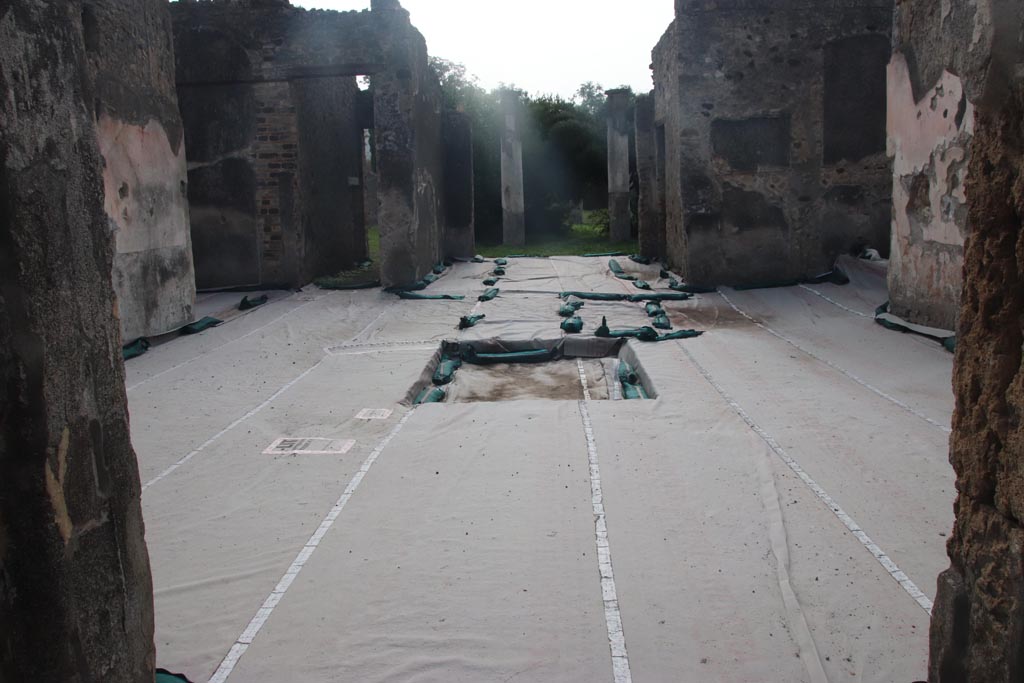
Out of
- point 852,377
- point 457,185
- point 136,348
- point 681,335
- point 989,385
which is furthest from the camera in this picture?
point 457,185

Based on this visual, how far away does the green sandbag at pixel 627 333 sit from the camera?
8.12 meters

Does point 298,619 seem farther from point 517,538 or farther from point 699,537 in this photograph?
point 699,537

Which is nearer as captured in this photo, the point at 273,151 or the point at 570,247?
the point at 273,151

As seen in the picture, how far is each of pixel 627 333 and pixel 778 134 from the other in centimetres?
460

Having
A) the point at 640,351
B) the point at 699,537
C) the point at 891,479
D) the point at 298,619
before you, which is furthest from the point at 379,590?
the point at 640,351

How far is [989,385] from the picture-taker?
7.29 ft

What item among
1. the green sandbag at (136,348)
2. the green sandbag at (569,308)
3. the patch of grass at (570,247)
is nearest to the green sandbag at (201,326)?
the green sandbag at (136,348)

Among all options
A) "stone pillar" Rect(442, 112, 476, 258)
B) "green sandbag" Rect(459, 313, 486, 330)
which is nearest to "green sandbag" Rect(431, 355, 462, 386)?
"green sandbag" Rect(459, 313, 486, 330)

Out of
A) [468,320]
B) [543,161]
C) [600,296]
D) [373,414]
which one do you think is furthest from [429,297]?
[543,161]

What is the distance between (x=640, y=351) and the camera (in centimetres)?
762

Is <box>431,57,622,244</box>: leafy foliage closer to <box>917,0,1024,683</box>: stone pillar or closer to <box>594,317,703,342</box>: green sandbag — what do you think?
<box>594,317,703,342</box>: green sandbag

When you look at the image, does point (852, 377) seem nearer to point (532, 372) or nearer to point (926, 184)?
point (926, 184)

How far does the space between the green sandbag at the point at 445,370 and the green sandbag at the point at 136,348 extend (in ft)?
8.68

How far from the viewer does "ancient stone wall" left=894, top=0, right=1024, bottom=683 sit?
6.82 feet
